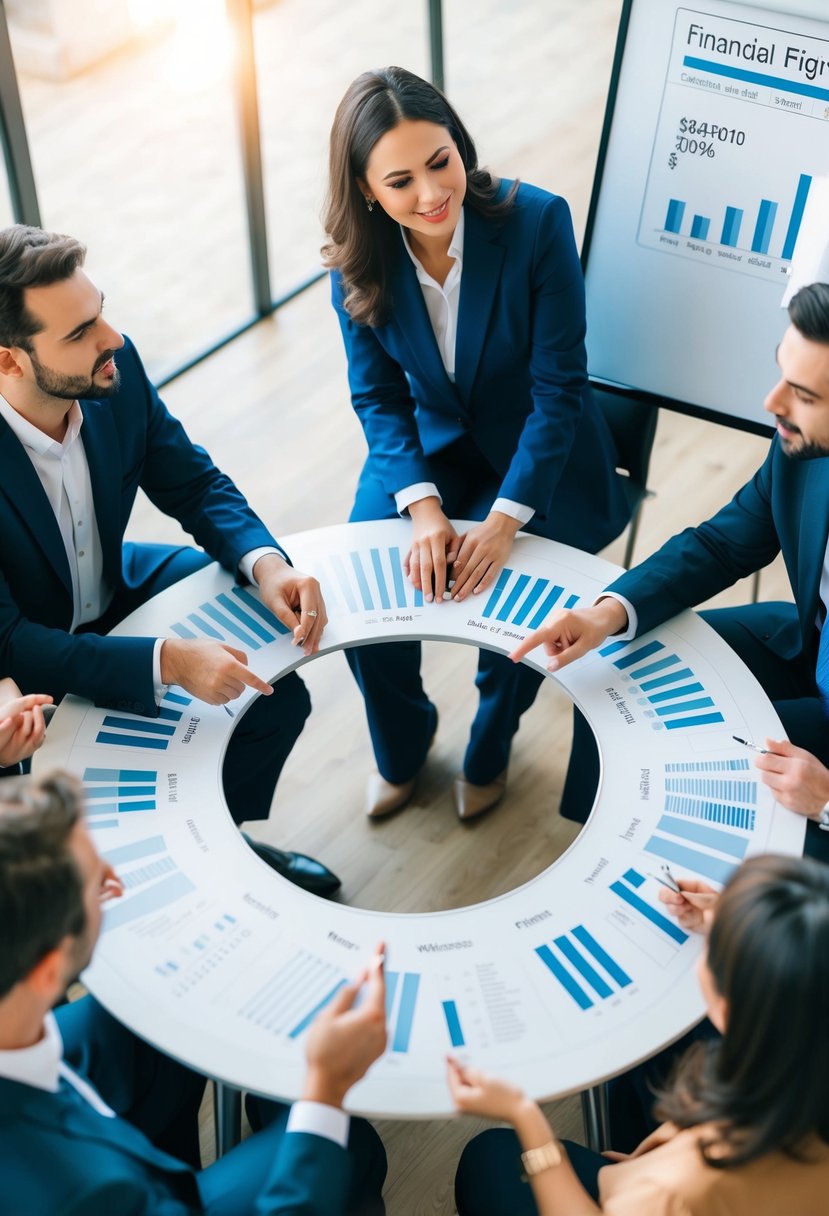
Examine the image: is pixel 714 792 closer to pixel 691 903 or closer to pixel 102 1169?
pixel 691 903

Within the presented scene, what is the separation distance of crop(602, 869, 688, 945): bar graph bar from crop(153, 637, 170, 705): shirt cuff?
81 centimetres

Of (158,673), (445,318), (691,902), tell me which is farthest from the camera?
(445,318)

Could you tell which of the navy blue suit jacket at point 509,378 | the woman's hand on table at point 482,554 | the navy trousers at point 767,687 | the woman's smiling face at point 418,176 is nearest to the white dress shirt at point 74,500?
the woman's hand on table at point 482,554

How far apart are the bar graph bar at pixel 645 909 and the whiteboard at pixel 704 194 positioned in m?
1.53

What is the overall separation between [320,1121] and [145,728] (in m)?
0.77

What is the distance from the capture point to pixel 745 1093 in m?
1.32

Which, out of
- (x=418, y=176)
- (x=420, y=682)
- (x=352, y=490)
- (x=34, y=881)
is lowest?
(x=352, y=490)

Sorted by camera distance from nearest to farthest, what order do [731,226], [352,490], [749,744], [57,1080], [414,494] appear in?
1. [57,1080]
2. [749,744]
3. [414,494]
4. [731,226]
5. [352,490]

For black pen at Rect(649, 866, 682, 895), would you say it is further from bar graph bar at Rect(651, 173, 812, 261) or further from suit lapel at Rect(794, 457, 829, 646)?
bar graph bar at Rect(651, 173, 812, 261)

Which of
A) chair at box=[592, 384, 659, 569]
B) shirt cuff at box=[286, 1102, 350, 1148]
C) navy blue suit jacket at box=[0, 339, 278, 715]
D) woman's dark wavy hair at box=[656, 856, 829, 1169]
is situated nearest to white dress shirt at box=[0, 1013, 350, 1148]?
shirt cuff at box=[286, 1102, 350, 1148]

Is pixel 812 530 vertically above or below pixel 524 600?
above

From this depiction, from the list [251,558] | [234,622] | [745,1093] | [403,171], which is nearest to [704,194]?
[403,171]

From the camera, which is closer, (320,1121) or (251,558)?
(320,1121)

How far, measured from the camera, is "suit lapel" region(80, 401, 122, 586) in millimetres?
2350
